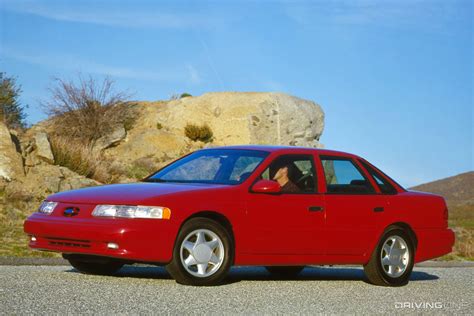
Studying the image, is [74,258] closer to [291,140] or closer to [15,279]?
[15,279]

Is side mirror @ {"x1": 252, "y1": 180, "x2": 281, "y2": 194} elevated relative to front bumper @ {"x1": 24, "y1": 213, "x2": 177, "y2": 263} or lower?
elevated

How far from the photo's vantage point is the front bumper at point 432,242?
454 inches

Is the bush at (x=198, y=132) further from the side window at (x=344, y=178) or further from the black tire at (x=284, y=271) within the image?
the side window at (x=344, y=178)

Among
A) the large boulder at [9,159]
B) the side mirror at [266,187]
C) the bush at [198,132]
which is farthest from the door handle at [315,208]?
the bush at [198,132]

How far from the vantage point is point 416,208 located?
11594 millimetres

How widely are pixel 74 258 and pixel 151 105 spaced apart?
33453 mm

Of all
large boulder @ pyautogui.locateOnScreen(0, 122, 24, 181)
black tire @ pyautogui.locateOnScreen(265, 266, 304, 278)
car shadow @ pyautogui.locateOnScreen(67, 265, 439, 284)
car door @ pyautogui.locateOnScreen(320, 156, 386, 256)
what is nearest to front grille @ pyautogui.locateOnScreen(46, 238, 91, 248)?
car shadow @ pyautogui.locateOnScreen(67, 265, 439, 284)

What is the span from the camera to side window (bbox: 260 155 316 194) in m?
10.6

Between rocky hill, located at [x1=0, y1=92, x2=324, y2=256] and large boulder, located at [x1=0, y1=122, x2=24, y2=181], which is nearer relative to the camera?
large boulder, located at [x1=0, y1=122, x2=24, y2=181]

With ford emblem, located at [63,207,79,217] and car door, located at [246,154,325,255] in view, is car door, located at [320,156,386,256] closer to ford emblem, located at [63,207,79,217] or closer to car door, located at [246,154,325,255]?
car door, located at [246,154,325,255]

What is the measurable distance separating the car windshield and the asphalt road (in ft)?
3.77

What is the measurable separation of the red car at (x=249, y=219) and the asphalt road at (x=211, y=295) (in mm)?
293

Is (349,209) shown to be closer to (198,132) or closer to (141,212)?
(141,212)

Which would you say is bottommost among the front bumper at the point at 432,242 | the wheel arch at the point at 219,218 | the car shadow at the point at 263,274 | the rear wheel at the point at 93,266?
the car shadow at the point at 263,274
